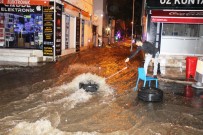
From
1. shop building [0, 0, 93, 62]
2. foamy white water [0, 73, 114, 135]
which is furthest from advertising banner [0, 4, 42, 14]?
foamy white water [0, 73, 114, 135]

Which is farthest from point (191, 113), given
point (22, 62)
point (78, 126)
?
point (22, 62)

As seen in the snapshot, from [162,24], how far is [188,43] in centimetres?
223

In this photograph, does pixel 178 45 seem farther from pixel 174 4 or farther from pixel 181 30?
pixel 174 4

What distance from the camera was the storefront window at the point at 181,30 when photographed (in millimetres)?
16953

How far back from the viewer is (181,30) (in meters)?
17.1

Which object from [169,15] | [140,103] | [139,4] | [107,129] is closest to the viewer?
[107,129]

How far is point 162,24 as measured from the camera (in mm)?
17125

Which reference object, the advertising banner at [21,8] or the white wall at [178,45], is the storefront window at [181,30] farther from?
the advertising banner at [21,8]

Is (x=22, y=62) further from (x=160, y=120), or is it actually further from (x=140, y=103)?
(x=160, y=120)

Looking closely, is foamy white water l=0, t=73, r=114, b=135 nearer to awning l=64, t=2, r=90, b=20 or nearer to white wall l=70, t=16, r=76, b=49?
awning l=64, t=2, r=90, b=20

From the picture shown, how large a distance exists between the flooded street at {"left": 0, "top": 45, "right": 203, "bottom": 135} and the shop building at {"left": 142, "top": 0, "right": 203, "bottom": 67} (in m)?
6.41

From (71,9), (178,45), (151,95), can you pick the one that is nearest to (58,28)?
(71,9)

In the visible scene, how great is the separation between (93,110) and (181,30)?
12.2m

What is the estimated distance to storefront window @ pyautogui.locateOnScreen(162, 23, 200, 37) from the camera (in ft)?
55.6
